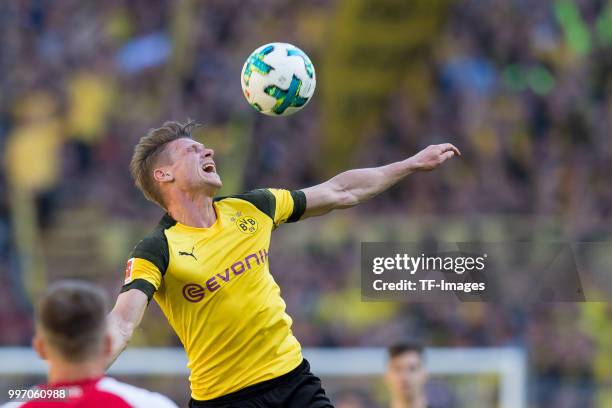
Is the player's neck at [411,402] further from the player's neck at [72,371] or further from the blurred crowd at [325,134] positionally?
the player's neck at [72,371]

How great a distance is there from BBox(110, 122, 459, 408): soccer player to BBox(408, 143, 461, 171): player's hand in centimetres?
74

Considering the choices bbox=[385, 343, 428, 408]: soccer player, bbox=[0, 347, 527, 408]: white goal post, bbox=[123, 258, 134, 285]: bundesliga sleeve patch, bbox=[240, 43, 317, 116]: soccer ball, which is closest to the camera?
bbox=[123, 258, 134, 285]: bundesliga sleeve patch

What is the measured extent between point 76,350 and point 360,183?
3.44m

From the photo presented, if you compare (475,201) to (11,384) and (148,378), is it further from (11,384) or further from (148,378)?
(11,384)

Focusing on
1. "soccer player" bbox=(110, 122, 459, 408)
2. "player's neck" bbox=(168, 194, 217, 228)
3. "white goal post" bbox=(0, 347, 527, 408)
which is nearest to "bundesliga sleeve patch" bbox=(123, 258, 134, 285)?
"soccer player" bbox=(110, 122, 459, 408)

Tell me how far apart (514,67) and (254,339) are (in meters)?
11.4

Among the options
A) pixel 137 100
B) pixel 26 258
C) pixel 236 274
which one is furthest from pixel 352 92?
pixel 236 274

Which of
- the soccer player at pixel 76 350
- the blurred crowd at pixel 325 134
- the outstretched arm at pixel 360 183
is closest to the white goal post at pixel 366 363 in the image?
the blurred crowd at pixel 325 134

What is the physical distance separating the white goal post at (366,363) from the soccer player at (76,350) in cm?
861

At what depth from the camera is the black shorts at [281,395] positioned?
21.3 ft

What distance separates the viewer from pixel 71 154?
624 inches

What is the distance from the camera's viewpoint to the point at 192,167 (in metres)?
6.67

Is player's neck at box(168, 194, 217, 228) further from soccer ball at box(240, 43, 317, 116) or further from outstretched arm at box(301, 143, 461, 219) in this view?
soccer ball at box(240, 43, 317, 116)

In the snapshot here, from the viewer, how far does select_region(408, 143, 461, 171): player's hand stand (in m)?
7.09
